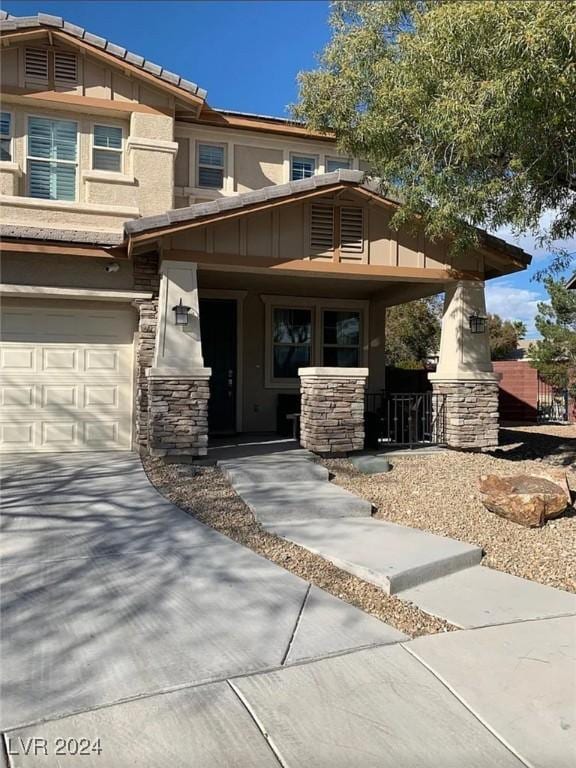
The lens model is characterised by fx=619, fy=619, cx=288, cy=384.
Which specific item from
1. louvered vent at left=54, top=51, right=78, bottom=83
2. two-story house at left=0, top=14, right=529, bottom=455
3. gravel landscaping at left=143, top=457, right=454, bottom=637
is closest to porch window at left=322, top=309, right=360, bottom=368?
two-story house at left=0, top=14, right=529, bottom=455

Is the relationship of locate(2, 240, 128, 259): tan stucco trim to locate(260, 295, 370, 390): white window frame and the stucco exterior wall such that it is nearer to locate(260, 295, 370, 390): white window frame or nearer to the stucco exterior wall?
the stucco exterior wall

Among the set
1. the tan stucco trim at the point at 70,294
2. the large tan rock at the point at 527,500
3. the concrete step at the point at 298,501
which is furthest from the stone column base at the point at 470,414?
the tan stucco trim at the point at 70,294

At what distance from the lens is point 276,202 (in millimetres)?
9250

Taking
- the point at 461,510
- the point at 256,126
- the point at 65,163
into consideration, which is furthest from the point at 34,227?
the point at 461,510

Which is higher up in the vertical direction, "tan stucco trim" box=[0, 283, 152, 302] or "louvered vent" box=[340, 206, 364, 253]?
"louvered vent" box=[340, 206, 364, 253]

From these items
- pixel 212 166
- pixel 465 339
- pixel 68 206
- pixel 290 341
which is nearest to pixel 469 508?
pixel 465 339

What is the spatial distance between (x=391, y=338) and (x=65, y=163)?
19.5 m

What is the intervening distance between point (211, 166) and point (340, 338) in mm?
4398

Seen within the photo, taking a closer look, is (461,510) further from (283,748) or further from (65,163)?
(65,163)

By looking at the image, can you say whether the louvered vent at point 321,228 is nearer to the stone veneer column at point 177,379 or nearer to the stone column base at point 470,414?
the stone veneer column at point 177,379

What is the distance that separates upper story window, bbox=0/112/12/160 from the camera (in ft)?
34.5

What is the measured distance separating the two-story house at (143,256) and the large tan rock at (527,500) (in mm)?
2850

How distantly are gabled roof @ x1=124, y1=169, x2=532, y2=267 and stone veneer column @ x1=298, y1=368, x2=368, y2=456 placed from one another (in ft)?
8.64

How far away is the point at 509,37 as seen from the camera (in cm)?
581
